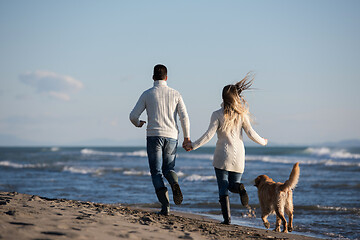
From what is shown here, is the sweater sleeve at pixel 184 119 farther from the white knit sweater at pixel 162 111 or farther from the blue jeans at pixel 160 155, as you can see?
the blue jeans at pixel 160 155

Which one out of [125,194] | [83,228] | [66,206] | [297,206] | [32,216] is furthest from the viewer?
[125,194]

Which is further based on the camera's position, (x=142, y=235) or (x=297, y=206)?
(x=297, y=206)

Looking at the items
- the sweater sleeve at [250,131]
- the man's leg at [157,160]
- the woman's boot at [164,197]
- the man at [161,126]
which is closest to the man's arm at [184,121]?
the man at [161,126]

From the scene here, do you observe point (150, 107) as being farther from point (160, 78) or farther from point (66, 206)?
point (66, 206)

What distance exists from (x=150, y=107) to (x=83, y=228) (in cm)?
200

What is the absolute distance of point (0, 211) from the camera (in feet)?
13.6

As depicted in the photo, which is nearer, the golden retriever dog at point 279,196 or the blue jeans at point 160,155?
the golden retriever dog at point 279,196

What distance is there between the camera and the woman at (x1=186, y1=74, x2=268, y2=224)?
5.15 m

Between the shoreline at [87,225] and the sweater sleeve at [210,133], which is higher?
the sweater sleeve at [210,133]

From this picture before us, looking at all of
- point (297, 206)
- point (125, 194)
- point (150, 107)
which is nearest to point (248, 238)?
point (150, 107)

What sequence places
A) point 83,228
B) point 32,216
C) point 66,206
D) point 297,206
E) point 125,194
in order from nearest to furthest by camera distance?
1. point 83,228
2. point 32,216
3. point 66,206
4. point 297,206
5. point 125,194

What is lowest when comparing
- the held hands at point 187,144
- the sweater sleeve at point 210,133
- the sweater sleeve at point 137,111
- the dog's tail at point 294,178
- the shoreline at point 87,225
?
the shoreline at point 87,225

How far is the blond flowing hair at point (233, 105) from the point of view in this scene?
516cm

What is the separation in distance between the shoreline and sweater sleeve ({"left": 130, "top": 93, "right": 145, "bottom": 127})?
1.17 meters
